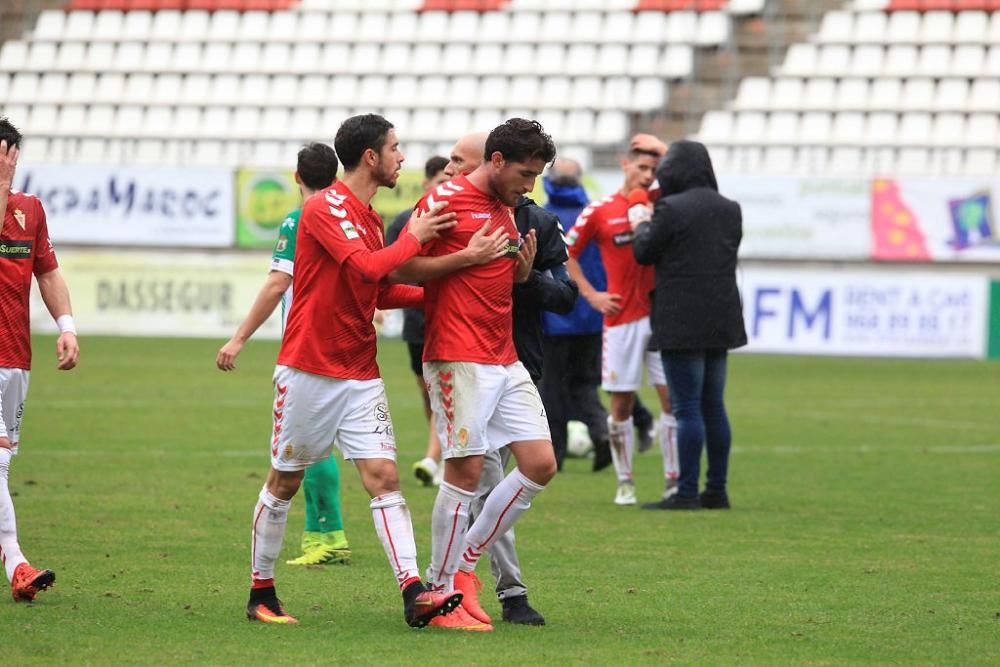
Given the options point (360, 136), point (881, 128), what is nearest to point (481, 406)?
point (360, 136)

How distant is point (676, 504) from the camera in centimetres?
1040

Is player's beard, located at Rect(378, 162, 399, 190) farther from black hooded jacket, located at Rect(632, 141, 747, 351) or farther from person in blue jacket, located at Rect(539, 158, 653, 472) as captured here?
person in blue jacket, located at Rect(539, 158, 653, 472)

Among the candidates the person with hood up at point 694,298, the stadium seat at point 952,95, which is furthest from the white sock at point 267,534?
the stadium seat at point 952,95

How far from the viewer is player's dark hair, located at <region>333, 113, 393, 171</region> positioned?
21.0 ft

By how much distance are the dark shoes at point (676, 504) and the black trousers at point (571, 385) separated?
2.86 ft

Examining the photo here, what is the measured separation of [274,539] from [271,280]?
4.16 ft

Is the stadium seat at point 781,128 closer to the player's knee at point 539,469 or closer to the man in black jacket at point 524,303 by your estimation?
the man in black jacket at point 524,303

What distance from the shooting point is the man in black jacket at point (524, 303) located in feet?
21.8

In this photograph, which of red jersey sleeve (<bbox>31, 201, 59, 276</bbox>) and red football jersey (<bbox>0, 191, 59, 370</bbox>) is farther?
red jersey sleeve (<bbox>31, 201, 59, 276</bbox>)

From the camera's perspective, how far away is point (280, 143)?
29859 mm

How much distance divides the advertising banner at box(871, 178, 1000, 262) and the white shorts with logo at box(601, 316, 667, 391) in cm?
1436

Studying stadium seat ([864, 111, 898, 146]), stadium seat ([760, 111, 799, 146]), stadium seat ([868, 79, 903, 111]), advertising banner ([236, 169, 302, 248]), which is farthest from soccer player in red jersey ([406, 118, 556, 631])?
stadium seat ([868, 79, 903, 111])

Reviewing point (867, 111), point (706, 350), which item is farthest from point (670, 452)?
point (867, 111)

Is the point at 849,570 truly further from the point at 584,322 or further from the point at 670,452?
the point at 584,322
